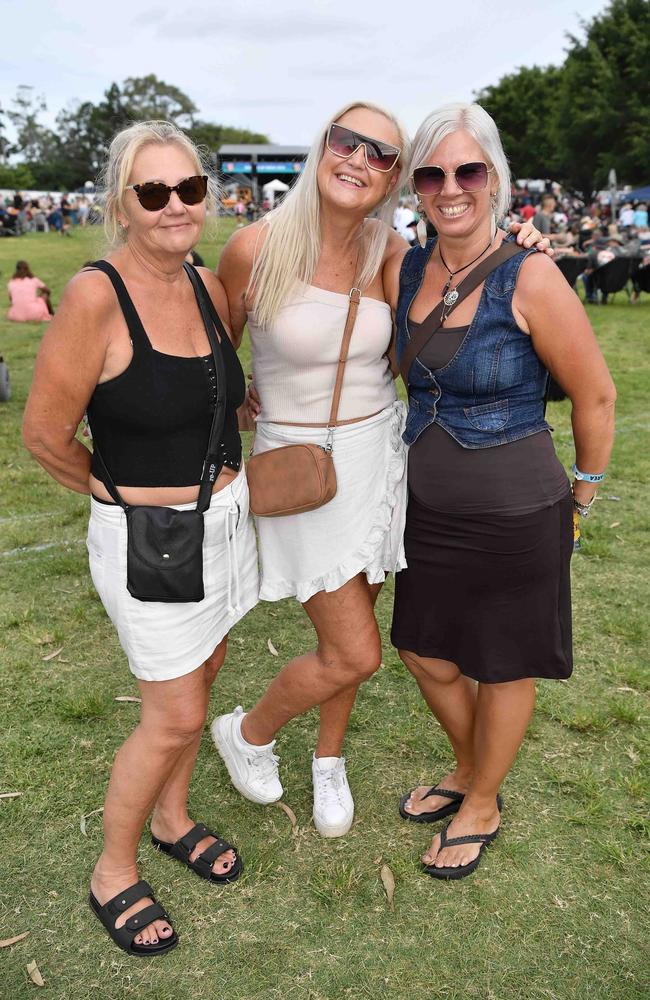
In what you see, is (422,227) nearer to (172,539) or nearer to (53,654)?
(172,539)

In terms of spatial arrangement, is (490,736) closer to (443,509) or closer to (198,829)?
(443,509)

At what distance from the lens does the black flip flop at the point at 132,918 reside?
2.38m

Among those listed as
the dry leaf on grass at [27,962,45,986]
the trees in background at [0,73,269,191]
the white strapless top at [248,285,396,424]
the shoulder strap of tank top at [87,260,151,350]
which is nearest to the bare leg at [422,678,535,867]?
the white strapless top at [248,285,396,424]

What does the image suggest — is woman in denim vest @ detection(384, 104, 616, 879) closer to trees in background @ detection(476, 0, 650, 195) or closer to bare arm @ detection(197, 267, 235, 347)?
bare arm @ detection(197, 267, 235, 347)

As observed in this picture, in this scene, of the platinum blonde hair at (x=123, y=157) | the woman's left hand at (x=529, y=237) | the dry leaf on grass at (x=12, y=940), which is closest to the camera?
the platinum blonde hair at (x=123, y=157)

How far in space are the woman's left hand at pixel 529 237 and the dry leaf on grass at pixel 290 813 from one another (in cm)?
207

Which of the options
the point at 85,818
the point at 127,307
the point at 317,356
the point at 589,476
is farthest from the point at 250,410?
the point at 85,818

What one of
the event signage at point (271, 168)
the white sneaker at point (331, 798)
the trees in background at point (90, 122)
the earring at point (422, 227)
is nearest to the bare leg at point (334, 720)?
the white sneaker at point (331, 798)

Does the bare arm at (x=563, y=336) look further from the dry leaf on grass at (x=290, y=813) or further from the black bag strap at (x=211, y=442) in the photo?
the dry leaf on grass at (x=290, y=813)

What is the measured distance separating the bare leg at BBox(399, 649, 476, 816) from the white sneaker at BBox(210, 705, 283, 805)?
0.49 meters

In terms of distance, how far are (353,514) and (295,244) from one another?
0.83m

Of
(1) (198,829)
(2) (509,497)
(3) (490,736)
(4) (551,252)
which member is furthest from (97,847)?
(4) (551,252)

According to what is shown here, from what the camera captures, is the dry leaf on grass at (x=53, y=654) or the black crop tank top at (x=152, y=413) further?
the dry leaf on grass at (x=53, y=654)

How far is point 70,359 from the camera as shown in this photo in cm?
196
